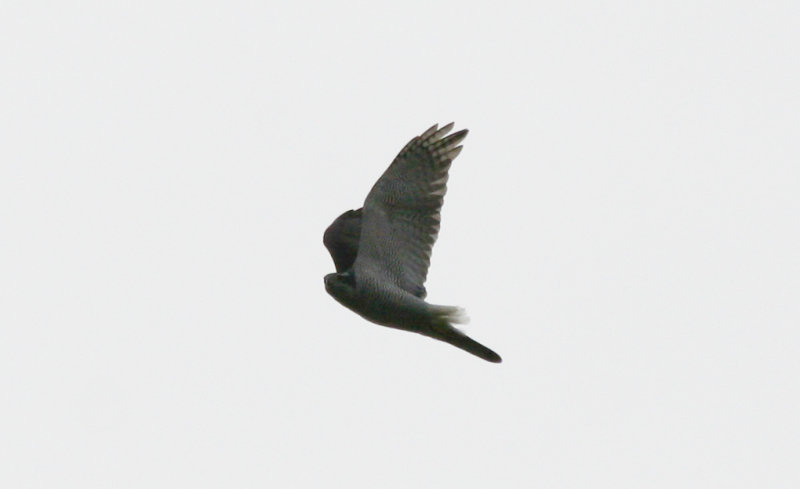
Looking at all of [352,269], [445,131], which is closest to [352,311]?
[352,269]

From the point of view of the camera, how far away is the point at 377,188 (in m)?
9.63

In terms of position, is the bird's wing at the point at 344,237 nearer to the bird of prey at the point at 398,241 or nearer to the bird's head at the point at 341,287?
the bird of prey at the point at 398,241

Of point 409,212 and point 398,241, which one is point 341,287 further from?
point 409,212

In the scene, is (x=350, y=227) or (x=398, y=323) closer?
(x=398, y=323)

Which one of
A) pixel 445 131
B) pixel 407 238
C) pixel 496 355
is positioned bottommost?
pixel 496 355

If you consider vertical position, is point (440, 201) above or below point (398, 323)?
above

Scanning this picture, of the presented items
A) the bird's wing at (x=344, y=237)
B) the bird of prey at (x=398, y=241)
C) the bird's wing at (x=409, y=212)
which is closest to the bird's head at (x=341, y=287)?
the bird of prey at (x=398, y=241)

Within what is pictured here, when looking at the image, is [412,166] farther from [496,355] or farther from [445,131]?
[496,355]

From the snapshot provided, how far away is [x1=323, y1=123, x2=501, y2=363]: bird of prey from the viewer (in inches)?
362

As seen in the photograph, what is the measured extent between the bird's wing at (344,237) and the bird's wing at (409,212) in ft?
1.01

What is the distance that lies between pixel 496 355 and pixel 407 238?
4.19 feet

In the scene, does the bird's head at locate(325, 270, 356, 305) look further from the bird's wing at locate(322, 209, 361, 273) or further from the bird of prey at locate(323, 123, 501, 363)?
the bird's wing at locate(322, 209, 361, 273)

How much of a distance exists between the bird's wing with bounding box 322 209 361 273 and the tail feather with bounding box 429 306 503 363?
1143mm

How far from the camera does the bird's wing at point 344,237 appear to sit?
32.3 ft
